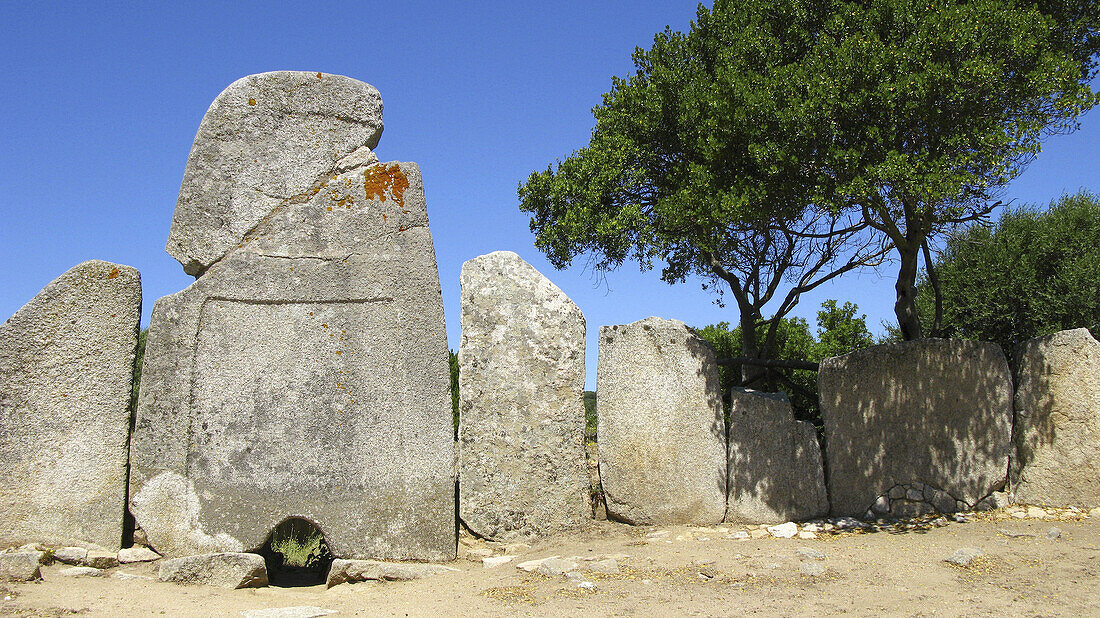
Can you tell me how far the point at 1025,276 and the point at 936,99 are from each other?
3837 millimetres

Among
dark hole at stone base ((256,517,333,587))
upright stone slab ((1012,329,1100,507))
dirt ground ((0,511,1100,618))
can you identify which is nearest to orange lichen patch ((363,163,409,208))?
dark hole at stone base ((256,517,333,587))

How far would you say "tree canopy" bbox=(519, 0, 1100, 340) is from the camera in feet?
23.2

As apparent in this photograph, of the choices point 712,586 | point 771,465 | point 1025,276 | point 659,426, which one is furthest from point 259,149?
point 1025,276

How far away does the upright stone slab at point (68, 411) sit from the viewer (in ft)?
20.8

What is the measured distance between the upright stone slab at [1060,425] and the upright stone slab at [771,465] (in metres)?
1.96

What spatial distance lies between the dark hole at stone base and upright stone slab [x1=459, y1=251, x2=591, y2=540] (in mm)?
1202

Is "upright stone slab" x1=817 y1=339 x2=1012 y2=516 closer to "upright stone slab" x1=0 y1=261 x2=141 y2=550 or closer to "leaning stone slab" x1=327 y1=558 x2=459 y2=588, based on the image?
"leaning stone slab" x1=327 y1=558 x2=459 y2=588

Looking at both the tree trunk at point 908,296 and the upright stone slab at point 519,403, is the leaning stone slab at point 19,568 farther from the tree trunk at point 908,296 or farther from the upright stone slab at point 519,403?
the tree trunk at point 908,296

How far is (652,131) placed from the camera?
9.52 metres

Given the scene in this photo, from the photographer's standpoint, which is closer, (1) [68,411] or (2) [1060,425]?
(1) [68,411]

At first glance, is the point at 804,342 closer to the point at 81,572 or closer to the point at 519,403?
the point at 519,403

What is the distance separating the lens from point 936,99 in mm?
7207

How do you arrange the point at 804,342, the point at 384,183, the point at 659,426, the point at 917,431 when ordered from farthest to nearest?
the point at 804,342
the point at 917,431
the point at 659,426
the point at 384,183

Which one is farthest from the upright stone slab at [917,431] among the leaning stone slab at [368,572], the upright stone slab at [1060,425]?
the leaning stone slab at [368,572]
